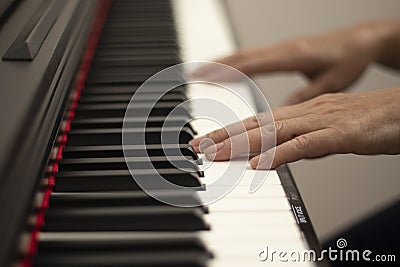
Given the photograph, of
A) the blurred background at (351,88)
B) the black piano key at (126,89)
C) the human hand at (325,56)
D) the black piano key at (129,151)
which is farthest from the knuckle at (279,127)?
the blurred background at (351,88)

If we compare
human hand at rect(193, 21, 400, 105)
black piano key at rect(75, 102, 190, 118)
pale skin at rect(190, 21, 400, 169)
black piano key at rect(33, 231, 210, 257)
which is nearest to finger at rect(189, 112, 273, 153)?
pale skin at rect(190, 21, 400, 169)

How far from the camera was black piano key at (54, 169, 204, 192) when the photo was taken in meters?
0.72

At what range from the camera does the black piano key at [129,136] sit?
84cm

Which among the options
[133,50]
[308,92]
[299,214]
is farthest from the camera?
[308,92]

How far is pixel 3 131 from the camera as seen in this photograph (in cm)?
61

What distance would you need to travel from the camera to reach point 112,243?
0.61m

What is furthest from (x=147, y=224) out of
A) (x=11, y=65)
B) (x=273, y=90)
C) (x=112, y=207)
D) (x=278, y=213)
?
(x=273, y=90)

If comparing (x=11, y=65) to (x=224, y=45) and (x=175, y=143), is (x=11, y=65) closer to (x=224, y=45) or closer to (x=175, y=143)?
(x=175, y=143)

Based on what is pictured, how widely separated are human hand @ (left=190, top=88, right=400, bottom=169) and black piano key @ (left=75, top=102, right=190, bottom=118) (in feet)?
0.37

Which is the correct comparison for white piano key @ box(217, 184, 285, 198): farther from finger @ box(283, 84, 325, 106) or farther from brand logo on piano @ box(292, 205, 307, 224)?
finger @ box(283, 84, 325, 106)

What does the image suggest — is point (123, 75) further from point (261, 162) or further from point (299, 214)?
point (299, 214)

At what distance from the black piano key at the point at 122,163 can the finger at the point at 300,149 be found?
91 millimetres

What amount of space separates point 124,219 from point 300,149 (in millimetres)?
265

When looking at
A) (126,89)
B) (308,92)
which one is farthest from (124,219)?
(308,92)
